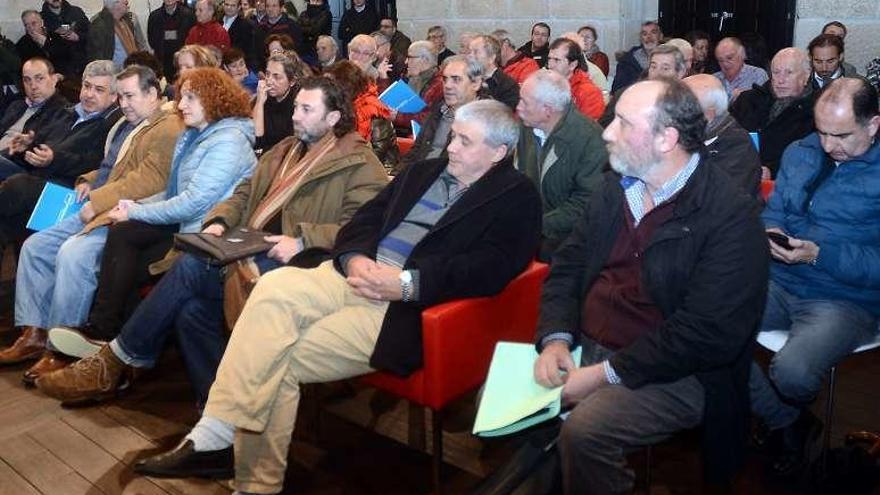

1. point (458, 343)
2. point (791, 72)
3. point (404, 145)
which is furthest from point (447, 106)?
point (458, 343)

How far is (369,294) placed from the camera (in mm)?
2539

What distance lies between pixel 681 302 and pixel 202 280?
5.67 feet

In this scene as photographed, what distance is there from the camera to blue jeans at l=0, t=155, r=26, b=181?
4594mm

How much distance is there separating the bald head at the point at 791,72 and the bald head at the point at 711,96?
150 cm

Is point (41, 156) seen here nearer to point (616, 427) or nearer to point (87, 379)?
point (87, 379)

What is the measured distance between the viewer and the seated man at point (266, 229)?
9.95ft

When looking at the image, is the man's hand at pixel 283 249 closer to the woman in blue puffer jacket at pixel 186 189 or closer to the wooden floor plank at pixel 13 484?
the woman in blue puffer jacket at pixel 186 189

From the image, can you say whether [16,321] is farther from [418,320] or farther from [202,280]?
[418,320]

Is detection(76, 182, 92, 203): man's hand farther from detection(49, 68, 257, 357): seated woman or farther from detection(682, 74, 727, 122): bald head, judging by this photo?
detection(682, 74, 727, 122): bald head

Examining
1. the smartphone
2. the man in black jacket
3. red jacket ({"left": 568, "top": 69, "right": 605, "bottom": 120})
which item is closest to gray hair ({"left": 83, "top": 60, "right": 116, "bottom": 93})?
red jacket ({"left": 568, "top": 69, "right": 605, "bottom": 120})

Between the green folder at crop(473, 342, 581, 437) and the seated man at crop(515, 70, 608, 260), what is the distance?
106 cm

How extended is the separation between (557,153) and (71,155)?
245 cm

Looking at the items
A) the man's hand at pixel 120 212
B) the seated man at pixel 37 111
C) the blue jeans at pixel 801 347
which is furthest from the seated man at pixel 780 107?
the seated man at pixel 37 111

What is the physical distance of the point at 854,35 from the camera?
7113mm
